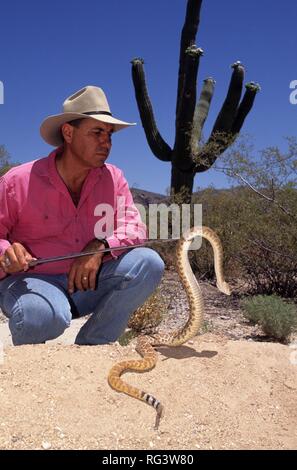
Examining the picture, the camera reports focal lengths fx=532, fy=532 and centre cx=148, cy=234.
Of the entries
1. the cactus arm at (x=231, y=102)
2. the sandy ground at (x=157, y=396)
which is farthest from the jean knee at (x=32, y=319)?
the cactus arm at (x=231, y=102)

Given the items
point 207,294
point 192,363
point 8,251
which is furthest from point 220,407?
point 207,294

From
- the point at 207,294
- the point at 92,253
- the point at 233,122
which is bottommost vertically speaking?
the point at 207,294

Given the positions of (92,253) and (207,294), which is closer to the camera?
(92,253)

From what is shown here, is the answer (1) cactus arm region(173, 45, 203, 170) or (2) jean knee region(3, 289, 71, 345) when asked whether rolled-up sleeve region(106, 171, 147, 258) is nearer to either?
(2) jean knee region(3, 289, 71, 345)

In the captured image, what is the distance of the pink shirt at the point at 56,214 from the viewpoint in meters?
3.90

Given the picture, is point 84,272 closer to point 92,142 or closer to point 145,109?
point 92,142

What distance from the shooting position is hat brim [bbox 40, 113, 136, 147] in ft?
12.5

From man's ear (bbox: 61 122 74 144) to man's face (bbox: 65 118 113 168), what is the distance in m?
0.04

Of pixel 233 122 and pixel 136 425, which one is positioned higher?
pixel 233 122

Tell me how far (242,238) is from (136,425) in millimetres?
7085

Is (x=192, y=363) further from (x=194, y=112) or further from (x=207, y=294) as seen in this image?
(x=194, y=112)

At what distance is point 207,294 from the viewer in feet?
31.6

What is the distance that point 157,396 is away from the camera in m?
3.24

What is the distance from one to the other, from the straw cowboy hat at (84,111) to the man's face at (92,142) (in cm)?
6
